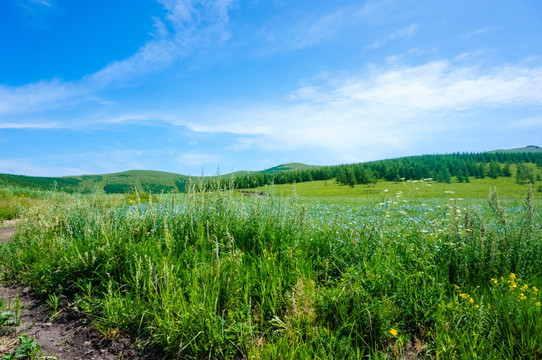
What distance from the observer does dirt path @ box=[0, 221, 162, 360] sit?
2863mm

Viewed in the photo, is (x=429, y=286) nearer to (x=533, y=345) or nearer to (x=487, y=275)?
(x=533, y=345)

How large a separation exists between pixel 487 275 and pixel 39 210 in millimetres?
10067

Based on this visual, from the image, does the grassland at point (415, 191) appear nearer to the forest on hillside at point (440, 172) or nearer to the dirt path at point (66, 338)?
the dirt path at point (66, 338)

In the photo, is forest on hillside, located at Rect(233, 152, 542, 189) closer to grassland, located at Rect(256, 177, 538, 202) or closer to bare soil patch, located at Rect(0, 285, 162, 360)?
grassland, located at Rect(256, 177, 538, 202)

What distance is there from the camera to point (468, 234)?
4664 mm

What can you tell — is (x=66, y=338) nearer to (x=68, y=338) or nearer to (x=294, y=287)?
(x=68, y=338)

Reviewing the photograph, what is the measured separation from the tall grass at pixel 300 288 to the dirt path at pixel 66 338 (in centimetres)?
14

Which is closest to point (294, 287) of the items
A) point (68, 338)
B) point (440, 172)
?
point (68, 338)

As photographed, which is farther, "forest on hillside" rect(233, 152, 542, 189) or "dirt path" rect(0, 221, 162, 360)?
"forest on hillside" rect(233, 152, 542, 189)

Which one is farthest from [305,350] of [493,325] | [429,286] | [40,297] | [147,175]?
[147,175]

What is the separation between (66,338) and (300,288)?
2805mm

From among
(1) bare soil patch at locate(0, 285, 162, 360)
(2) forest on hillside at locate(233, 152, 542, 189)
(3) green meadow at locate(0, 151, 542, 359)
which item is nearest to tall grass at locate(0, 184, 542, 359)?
(3) green meadow at locate(0, 151, 542, 359)

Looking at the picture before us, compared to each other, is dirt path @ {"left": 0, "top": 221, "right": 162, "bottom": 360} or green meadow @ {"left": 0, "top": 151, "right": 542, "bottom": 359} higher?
green meadow @ {"left": 0, "top": 151, "right": 542, "bottom": 359}

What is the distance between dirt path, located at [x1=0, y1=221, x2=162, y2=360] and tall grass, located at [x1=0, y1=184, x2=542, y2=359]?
14 centimetres
